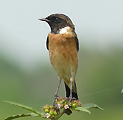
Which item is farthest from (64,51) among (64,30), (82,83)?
(82,83)

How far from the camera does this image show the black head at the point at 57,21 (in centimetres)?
267

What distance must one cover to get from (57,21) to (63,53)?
34 cm

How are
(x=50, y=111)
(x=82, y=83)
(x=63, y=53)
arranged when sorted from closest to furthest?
(x=50, y=111)
(x=63, y=53)
(x=82, y=83)

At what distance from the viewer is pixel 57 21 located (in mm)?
2701

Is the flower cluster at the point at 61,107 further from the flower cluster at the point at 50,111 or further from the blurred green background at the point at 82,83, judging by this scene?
the blurred green background at the point at 82,83

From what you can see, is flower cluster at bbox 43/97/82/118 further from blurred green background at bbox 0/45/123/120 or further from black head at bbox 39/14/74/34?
blurred green background at bbox 0/45/123/120

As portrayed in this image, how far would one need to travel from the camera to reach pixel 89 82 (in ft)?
98.5

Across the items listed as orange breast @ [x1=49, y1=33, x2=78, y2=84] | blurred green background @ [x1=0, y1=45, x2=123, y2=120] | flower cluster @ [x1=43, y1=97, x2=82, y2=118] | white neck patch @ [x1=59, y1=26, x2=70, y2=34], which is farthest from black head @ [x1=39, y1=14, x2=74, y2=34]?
blurred green background @ [x1=0, y1=45, x2=123, y2=120]

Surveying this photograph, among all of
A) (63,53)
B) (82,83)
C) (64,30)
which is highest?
(64,30)

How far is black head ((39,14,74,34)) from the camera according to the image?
8.75 feet

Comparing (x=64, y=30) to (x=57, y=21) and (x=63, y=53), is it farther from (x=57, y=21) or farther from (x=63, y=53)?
(x=63, y=53)

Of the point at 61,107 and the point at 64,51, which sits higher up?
the point at 64,51

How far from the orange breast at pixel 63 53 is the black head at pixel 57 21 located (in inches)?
6.2

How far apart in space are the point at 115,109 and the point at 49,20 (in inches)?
1098
